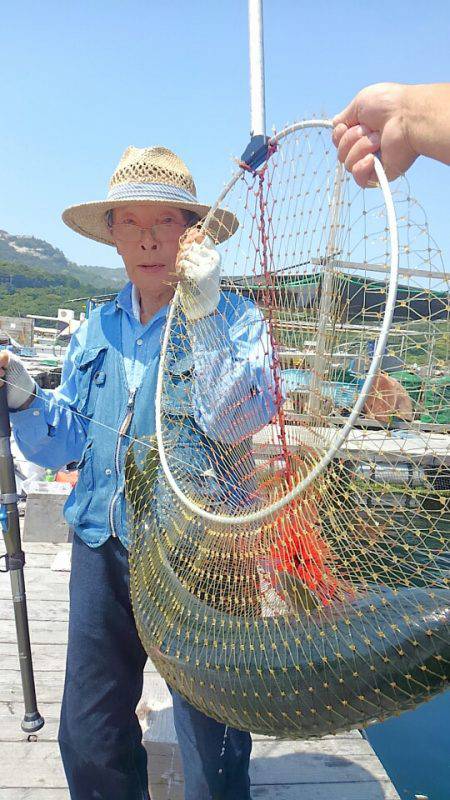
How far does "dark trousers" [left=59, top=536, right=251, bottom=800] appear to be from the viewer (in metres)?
2.18

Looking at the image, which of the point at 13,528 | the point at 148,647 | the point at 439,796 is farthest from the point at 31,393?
the point at 439,796

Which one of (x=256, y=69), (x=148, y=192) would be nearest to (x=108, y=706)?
(x=148, y=192)

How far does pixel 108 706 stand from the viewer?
230 centimetres

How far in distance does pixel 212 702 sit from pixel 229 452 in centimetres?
81

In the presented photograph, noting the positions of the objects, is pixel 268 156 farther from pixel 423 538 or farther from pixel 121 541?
pixel 121 541

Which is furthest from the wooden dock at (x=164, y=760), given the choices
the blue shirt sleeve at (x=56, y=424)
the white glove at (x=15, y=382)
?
the white glove at (x=15, y=382)

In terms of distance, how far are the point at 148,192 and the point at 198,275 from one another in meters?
0.50

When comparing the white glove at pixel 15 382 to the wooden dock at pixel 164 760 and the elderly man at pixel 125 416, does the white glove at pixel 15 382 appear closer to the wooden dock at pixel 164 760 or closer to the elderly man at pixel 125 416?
the elderly man at pixel 125 416

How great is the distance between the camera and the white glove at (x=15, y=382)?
252cm

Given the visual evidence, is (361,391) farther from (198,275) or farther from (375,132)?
(198,275)

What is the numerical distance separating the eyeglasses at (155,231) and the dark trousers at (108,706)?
1123mm

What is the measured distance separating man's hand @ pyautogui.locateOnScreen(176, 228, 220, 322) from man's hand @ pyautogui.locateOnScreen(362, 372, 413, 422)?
0.76 meters

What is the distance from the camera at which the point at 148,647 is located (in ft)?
6.24

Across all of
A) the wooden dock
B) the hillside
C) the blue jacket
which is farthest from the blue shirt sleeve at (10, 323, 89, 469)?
the hillside
